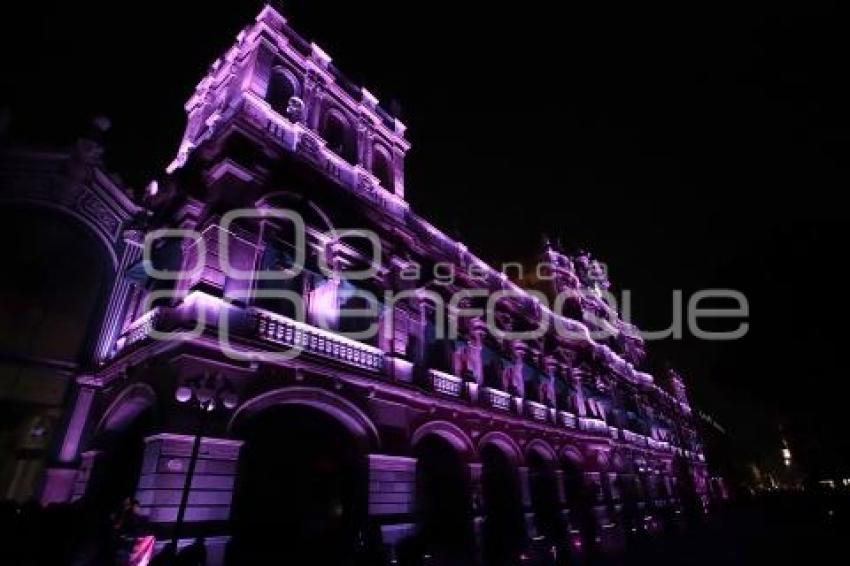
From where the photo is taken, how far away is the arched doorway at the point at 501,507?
15875 mm

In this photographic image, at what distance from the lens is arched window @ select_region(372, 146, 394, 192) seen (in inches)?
743

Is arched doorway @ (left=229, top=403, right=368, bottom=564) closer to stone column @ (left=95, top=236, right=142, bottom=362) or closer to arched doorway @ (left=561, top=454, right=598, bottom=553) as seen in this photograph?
stone column @ (left=95, top=236, right=142, bottom=362)

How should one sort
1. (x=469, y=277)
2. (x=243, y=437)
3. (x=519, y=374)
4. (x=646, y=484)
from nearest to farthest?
(x=243, y=437), (x=469, y=277), (x=519, y=374), (x=646, y=484)

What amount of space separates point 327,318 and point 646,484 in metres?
26.1

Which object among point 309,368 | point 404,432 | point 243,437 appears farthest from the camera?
point 404,432

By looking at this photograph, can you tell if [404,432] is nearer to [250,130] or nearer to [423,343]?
[423,343]

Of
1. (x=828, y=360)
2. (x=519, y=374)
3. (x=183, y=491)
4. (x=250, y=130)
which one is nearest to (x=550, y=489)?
(x=519, y=374)

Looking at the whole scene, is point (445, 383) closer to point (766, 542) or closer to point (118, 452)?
point (118, 452)

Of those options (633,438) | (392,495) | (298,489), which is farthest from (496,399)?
(633,438)

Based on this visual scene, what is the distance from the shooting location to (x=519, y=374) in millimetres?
20375

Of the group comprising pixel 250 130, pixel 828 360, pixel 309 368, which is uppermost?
pixel 250 130

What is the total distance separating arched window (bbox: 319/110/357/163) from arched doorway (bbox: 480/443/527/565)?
11544 mm

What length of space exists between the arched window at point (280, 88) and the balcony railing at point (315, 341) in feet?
25.1

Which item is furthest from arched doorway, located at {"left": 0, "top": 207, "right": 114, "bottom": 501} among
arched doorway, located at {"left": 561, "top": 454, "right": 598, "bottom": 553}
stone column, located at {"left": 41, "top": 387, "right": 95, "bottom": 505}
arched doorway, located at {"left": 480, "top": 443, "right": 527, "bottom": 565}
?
arched doorway, located at {"left": 561, "top": 454, "right": 598, "bottom": 553}
